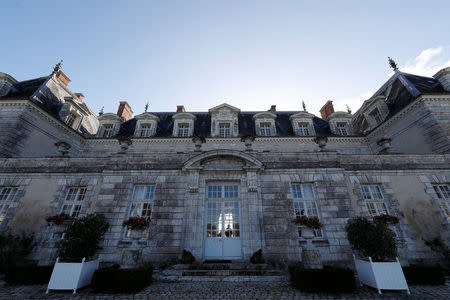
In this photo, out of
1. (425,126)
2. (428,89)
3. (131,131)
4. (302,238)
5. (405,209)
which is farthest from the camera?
(131,131)

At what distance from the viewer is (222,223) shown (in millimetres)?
7988

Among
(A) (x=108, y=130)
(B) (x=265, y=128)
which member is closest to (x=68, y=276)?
(A) (x=108, y=130)

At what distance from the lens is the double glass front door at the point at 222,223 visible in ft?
24.8

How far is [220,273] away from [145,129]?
1275cm

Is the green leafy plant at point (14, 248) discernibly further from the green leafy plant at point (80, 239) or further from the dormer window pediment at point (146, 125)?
the dormer window pediment at point (146, 125)

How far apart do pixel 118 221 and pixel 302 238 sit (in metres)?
7.22

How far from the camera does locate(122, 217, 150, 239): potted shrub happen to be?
7.24 meters

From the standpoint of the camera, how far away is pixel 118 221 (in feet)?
25.4

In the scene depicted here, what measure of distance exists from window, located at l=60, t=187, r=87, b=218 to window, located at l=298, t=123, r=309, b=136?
14.3 meters

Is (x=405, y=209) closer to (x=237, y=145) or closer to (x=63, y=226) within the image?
(x=237, y=145)

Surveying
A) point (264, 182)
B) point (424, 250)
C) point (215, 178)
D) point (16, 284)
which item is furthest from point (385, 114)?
point (16, 284)

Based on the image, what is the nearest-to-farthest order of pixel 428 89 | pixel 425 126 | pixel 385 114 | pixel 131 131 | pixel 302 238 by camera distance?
pixel 302 238, pixel 425 126, pixel 428 89, pixel 385 114, pixel 131 131

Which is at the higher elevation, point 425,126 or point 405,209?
point 425,126

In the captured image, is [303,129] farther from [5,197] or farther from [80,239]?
[5,197]
